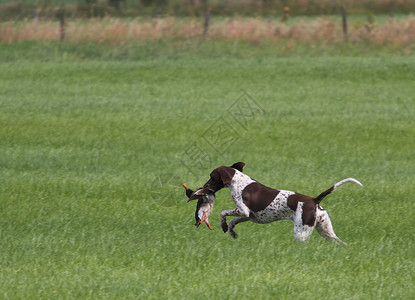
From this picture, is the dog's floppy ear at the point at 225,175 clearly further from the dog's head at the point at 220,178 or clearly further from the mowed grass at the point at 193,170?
the mowed grass at the point at 193,170

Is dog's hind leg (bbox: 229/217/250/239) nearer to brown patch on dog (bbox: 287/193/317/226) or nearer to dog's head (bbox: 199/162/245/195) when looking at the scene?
dog's head (bbox: 199/162/245/195)

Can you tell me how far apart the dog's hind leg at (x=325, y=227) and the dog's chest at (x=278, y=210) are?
27 cm

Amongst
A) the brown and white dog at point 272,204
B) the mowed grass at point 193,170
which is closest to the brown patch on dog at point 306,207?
the brown and white dog at point 272,204

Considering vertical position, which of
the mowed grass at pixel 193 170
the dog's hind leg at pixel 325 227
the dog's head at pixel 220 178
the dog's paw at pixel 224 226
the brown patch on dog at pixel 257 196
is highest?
the dog's head at pixel 220 178

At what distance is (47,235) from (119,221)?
2.96ft

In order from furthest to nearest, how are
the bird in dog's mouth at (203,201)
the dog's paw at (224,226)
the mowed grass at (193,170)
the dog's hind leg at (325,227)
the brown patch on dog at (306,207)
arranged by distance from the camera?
the dog's paw at (224,226), the bird in dog's mouth at (203,201), the dog's hind leg at (325,227), the brown patch on dog at (306,207), the mowed grass at (193,170)

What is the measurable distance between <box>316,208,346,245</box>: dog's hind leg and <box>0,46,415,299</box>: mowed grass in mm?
117

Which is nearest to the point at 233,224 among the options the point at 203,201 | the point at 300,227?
the point at 203,201

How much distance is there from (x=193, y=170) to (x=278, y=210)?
5.57 m

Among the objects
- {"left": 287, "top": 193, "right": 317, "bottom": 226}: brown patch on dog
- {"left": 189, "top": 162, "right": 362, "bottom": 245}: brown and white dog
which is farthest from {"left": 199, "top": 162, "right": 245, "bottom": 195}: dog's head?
{"left": 287, "top": 193, "right": 317, "bottom": 226}: brown patch on dog

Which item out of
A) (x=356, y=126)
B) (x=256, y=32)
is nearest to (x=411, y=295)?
(x=356, y=126)

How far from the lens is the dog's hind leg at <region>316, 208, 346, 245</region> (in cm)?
680

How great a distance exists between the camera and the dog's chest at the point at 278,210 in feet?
22.6

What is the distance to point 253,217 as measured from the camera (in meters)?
7.14
